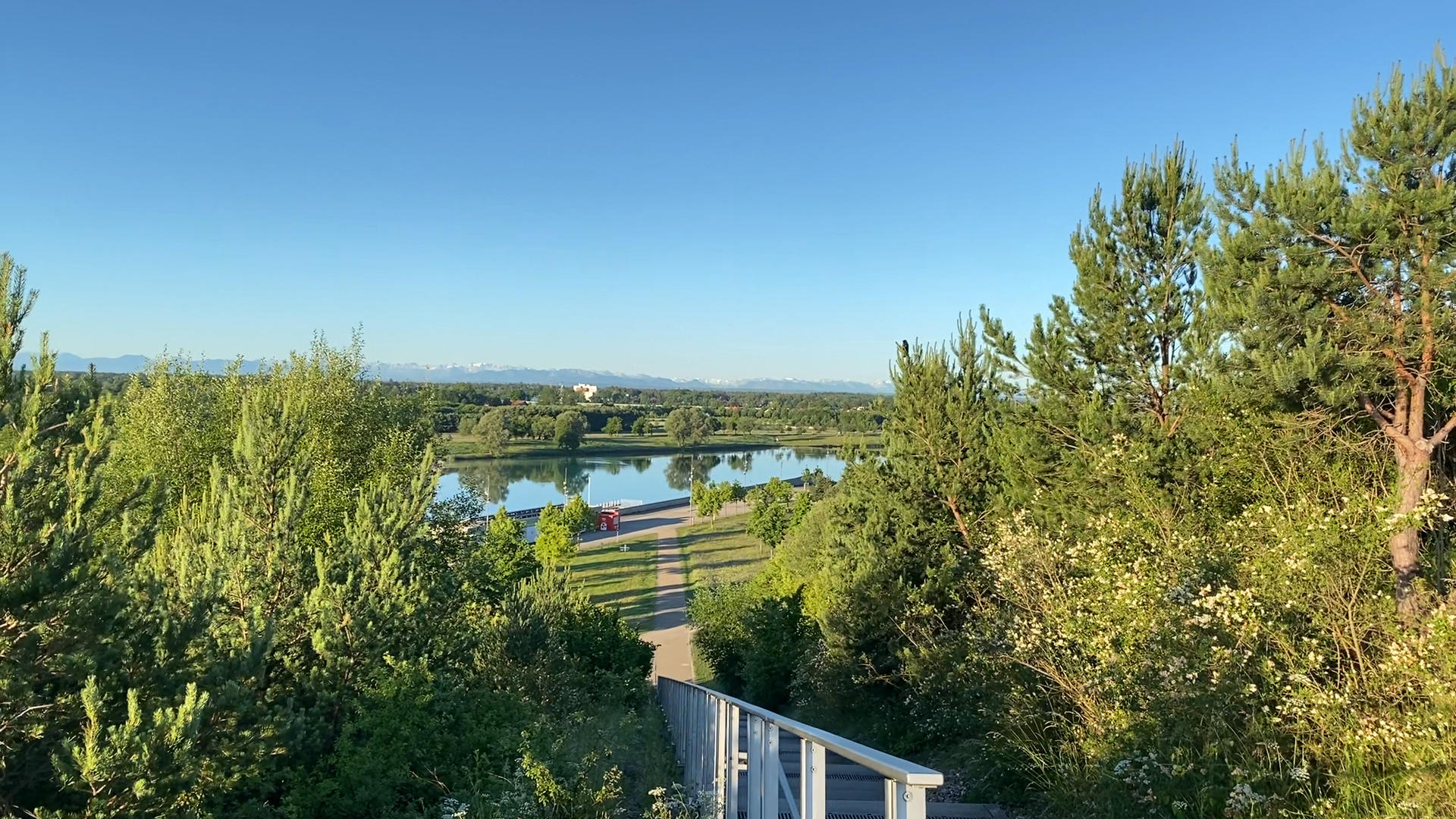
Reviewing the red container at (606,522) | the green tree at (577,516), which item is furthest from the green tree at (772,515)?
the red container at (606,522)

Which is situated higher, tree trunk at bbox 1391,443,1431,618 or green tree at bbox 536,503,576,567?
tree trunk at bbox 1391,443,1431,618

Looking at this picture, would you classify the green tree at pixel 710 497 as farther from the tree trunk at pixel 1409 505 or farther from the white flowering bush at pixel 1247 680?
the tree trunk at pixel 1409 505

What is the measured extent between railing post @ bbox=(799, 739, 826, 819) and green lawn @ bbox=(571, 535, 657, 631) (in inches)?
980

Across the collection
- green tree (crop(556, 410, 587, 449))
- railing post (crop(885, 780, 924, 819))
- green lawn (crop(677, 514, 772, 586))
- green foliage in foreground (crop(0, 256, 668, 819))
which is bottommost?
green lawn (crop(677, 514, 772, 586))

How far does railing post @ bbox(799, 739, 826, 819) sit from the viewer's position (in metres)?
2.66

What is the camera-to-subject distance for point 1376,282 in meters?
7.84

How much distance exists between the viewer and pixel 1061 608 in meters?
6.67

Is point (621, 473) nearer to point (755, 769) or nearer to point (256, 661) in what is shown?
point (256, 661)

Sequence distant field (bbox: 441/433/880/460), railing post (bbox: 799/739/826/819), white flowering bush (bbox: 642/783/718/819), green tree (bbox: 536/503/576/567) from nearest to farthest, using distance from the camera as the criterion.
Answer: railing post (bbox: 799/739/826/819), white flowering bush (bbox: 642/783/718/819), green tree (bbox: 536/503/576/567), distant field (bbox: 441/433/880/460)

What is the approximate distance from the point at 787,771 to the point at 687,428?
104 meters

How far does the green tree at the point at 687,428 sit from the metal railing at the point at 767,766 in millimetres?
101854

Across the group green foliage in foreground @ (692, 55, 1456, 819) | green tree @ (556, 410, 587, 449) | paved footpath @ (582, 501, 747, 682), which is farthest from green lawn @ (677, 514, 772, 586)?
green tree @ (556, 410, 587, 449)

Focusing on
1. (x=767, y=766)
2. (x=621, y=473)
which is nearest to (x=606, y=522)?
(x=621, y=473)

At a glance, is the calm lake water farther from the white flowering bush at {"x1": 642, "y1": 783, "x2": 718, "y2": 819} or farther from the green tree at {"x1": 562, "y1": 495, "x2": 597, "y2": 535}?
the white flowering bush at {"x1": 642, "y1": 783, "x2": 718, "y2": 819}
